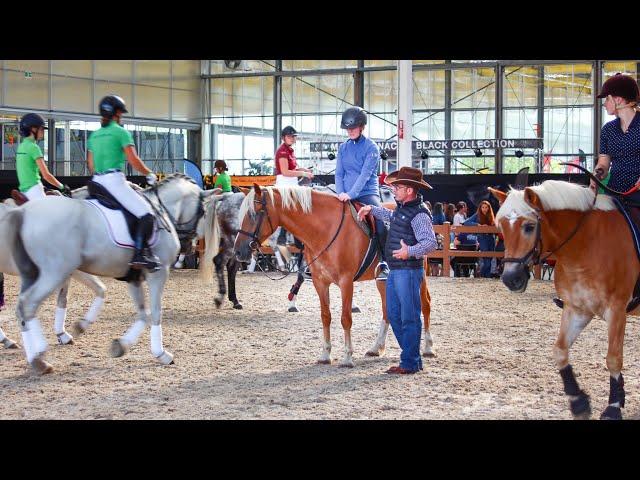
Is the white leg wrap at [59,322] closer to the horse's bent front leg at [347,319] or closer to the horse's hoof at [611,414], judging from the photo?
the horse's bent front leg at [347,319]

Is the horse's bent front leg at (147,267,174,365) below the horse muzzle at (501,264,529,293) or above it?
below

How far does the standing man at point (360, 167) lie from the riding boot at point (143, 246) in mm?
1758

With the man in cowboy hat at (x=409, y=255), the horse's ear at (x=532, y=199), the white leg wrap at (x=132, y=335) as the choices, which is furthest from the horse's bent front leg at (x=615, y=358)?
the white leg wrap at (x=132, y=335)

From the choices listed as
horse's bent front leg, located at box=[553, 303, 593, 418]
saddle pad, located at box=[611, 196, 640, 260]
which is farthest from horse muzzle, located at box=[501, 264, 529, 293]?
saddle pad, located at box=[611, 196, 640, 260]

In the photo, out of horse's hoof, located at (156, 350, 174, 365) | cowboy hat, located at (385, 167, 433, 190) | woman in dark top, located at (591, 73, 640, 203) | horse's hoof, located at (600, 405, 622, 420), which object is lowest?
horse's hoof, located at (156, 350, 174, 365)

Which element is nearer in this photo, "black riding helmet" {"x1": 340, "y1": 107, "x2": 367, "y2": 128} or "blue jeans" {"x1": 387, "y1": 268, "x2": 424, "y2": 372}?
"blue jeans" {"x1": 387, "y1": 268, "x2": 424, "y2": 372}

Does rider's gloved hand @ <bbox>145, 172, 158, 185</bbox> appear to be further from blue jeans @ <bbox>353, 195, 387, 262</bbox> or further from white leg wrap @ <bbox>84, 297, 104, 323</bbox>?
blue jeans @ <bbox>353, 195, 387, 262</bbox>

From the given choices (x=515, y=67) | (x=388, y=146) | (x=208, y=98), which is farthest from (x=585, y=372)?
(x=208, y=98)

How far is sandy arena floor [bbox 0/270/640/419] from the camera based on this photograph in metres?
A: 6.22

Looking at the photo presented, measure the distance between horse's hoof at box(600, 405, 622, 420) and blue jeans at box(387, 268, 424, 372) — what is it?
1.97 metres

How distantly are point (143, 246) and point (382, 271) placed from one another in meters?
2.15

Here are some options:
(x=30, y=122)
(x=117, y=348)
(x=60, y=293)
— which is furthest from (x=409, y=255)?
(x=30, y=122)

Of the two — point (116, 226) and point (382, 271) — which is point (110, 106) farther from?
point (382, 271)

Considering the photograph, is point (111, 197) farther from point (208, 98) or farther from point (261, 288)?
point (208, 98)
